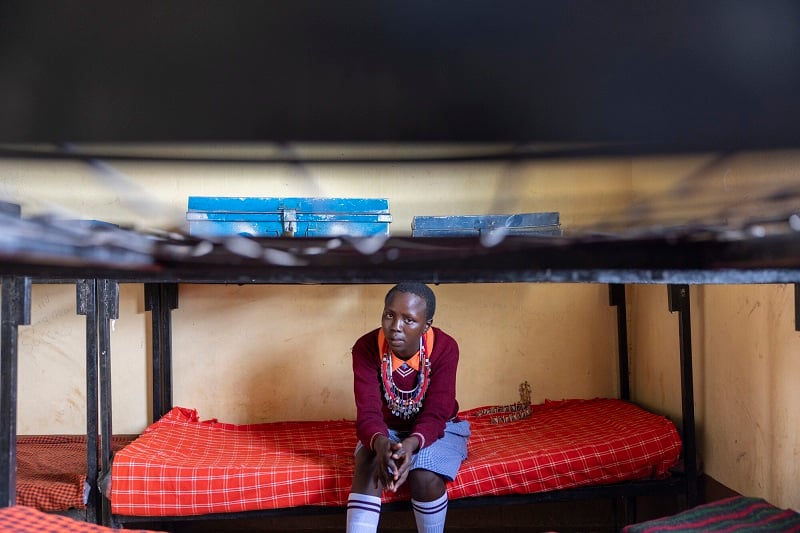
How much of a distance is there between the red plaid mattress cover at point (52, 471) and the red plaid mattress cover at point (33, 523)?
0.98 metres

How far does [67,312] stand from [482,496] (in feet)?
6.17

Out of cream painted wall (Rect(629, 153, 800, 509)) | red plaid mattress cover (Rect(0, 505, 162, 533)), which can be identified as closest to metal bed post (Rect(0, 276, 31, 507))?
red plaid mattress cover (Rect(0, 505, 162, 533))

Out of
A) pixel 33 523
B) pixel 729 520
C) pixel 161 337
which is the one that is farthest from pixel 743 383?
pixel 161 337

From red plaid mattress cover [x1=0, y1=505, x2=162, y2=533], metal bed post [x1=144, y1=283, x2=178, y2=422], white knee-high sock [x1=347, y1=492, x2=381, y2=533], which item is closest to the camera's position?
red plaid mattress cover [x1=0, y1=505, x2=162, y2=533]

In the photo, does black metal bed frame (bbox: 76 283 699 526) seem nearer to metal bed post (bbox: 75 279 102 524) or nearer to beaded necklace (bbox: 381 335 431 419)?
metal bed post (bbox: 75 279 102 524)

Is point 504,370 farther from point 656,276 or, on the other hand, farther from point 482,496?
point 656,276

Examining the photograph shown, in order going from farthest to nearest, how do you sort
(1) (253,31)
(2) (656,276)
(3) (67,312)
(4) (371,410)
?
(3) (67,312), (4) (371,410), (2) (656,276), (1) (253,31)

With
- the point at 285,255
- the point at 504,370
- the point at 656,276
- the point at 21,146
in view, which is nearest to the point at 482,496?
the point at 504,370

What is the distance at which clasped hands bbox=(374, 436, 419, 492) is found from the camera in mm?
1668

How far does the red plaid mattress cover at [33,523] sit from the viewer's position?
95 centimetres

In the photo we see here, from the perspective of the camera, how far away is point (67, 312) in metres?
2.73

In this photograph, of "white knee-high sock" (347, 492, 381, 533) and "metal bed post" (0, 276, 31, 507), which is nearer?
"metal bed post" (0, 276, 31, 507)

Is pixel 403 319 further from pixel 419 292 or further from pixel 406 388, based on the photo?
pixel 406 388

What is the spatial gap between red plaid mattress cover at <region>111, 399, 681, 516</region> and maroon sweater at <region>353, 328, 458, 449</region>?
0.17 metres
